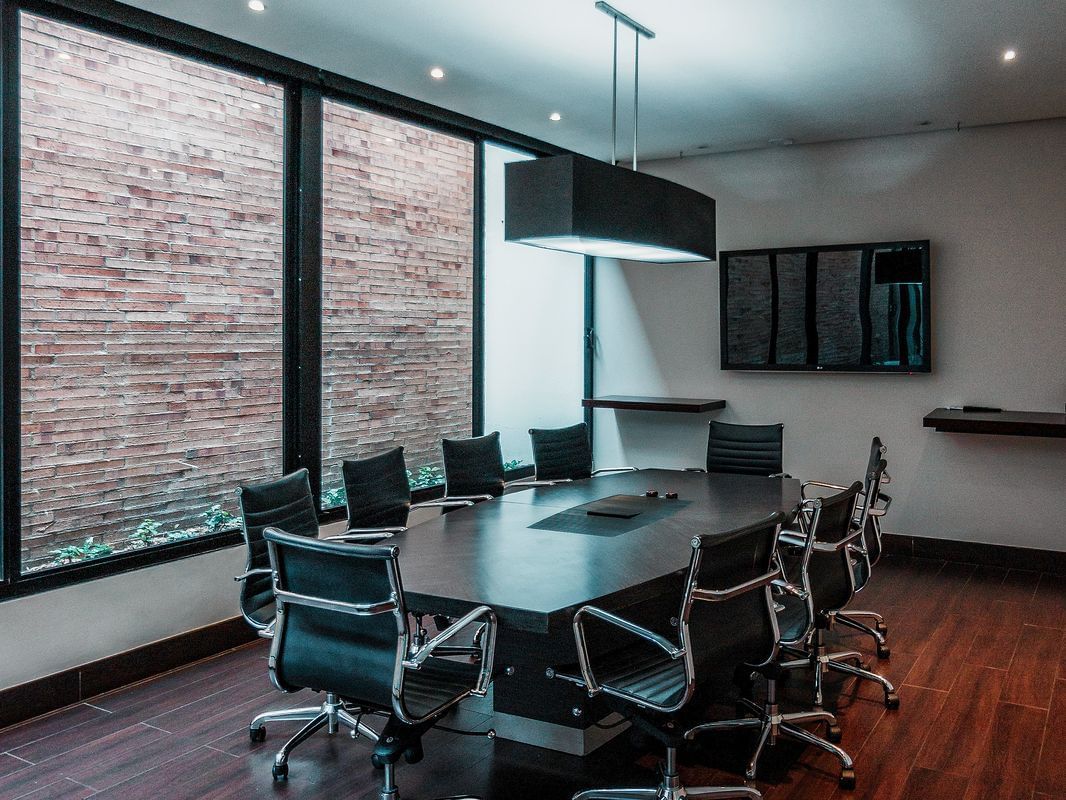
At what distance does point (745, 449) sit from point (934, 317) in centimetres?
192

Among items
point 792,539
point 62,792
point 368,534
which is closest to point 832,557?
point 792,539

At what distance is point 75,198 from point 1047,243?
6102mm

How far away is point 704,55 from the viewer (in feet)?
16.4

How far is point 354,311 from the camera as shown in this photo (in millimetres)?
5680

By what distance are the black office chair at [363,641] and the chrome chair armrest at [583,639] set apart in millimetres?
261

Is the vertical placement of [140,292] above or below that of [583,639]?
above

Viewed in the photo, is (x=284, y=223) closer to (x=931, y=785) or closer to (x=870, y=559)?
(x=870, y=559)

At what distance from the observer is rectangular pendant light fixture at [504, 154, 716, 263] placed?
394 centimetres

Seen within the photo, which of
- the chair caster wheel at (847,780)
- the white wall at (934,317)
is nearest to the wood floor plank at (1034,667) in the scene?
the chair caster wheel at (847,780)

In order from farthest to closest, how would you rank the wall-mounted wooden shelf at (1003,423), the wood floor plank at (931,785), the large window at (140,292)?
the wall-mounted wooden shelf at (1003,423)
the large window at (140,292)
the wood floor plank at (931,785)

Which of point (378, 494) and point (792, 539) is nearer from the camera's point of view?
point (792, 539)

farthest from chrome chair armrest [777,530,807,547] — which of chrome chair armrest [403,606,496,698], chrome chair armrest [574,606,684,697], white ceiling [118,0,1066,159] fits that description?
white ceiling [118,0,1066,159]

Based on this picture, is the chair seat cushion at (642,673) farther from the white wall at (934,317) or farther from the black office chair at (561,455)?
the white wall at (934,317)

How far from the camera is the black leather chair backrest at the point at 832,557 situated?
347 centimetres
